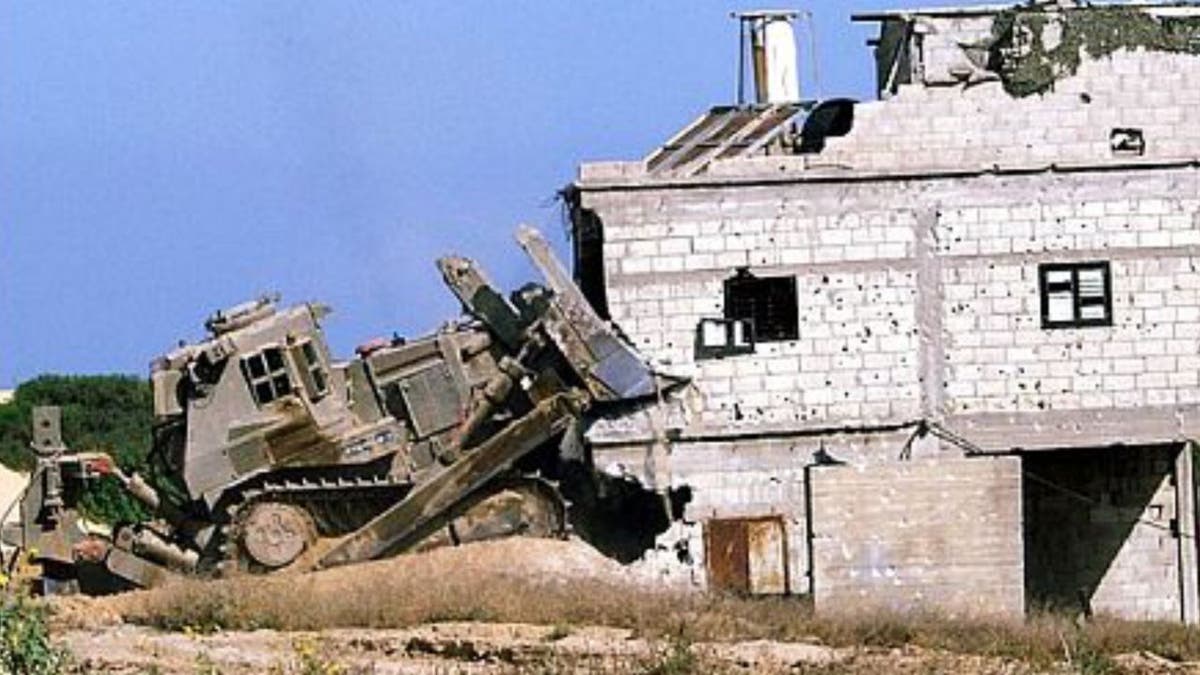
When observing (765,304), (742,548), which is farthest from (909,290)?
(742,548)

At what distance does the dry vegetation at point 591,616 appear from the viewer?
28.5 meters

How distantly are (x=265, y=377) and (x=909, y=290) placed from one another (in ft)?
25.3

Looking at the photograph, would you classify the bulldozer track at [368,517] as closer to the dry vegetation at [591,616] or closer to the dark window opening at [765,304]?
the dry vegetation at [591,616]

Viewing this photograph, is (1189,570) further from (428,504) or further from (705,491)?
(428,504)

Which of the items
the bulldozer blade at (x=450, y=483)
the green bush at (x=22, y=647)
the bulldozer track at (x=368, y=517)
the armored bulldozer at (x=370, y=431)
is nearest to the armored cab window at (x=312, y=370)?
the armored bulldozer at (x=370, y=431)

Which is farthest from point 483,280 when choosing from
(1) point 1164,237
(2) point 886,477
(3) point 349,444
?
(1) point 1164,237

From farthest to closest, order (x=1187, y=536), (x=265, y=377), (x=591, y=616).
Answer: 1. (x=1187, y=536)
2. (x=265, y=377)
3. (x=591, y=616)

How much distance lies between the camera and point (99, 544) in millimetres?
34844

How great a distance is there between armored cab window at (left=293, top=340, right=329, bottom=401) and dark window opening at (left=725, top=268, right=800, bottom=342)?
16.0 ft

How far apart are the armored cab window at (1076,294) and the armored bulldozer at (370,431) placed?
487 cm

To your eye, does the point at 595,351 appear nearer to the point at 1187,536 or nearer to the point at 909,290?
the point at 909,290

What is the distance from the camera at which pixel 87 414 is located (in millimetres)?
86625

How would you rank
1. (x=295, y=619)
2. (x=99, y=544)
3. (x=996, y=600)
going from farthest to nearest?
(x=99, y=544) < (x=996, y=600) < (x=295, y=619)

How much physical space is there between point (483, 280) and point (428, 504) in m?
3.11
